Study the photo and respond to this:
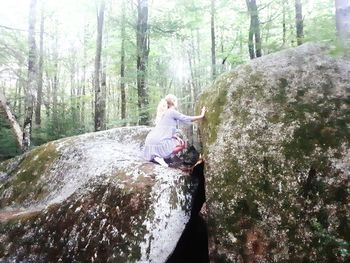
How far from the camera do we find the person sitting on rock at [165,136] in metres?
6.79

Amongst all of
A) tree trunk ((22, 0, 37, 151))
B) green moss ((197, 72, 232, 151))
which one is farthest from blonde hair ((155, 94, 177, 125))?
tree trunk ((22, 0, 37, 151))

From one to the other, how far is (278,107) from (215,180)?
160 cm

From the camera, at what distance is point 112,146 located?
25.0ft

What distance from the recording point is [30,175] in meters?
7.40

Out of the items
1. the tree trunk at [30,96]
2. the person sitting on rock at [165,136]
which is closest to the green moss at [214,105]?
the person sitting on rock at [165,136]

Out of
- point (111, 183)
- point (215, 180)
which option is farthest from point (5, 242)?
point (215, 180)

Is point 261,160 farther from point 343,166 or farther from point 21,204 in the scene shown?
point 21,204

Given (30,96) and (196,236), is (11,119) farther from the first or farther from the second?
(196,236)

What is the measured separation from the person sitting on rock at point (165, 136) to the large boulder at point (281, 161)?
3.39 feet

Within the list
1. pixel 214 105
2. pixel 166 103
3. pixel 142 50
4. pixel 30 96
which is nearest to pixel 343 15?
pixel 214 105

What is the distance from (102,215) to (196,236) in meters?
1.65

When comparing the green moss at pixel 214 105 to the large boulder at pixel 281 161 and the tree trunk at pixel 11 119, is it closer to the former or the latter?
the large boulder at pixel 281 161

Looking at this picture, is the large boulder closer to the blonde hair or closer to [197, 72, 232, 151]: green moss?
[197, 72, 232, 151]: green moss

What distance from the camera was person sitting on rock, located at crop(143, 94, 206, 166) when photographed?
679 centimetres
